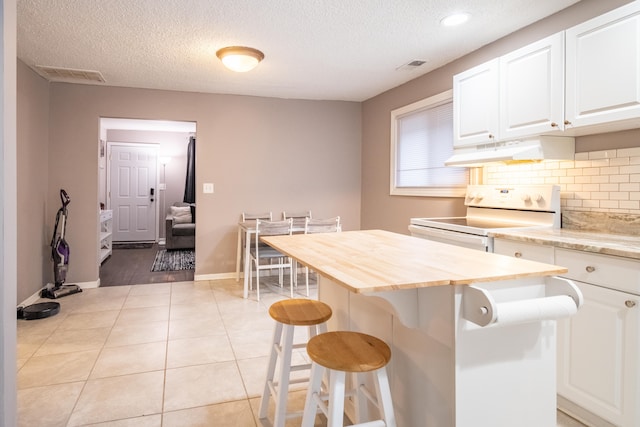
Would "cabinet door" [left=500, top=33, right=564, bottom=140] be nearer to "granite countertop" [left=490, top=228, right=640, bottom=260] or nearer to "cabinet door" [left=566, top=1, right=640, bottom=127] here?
"cabinet door" [left=566, top=1, right=640, bottom=127]

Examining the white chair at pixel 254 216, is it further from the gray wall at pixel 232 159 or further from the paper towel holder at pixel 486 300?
the paper towel holder at pixel 486 300

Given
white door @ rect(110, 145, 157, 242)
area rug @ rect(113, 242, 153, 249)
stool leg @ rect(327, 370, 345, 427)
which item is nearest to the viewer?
stool leg @ rect(327, 370, 345, 427)

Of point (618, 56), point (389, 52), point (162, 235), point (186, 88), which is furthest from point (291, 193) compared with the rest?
point (162, 235)

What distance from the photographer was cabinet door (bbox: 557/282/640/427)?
166cm

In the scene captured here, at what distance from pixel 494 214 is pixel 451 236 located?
55cm

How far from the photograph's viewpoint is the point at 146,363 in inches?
101

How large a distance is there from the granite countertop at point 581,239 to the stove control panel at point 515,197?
0.20 m

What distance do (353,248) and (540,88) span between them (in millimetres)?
1674

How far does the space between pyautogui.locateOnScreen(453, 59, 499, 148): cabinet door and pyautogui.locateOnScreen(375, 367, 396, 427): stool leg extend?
2063mm

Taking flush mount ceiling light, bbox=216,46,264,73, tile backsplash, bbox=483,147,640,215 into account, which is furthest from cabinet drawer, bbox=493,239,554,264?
flush mount ceiling light, bbox=216,46,264,73

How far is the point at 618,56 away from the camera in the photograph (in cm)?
197

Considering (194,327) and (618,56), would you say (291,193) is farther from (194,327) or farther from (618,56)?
(618,56)

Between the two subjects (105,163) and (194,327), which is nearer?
(194,327)

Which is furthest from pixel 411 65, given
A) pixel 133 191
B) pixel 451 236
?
pixel 133 191
